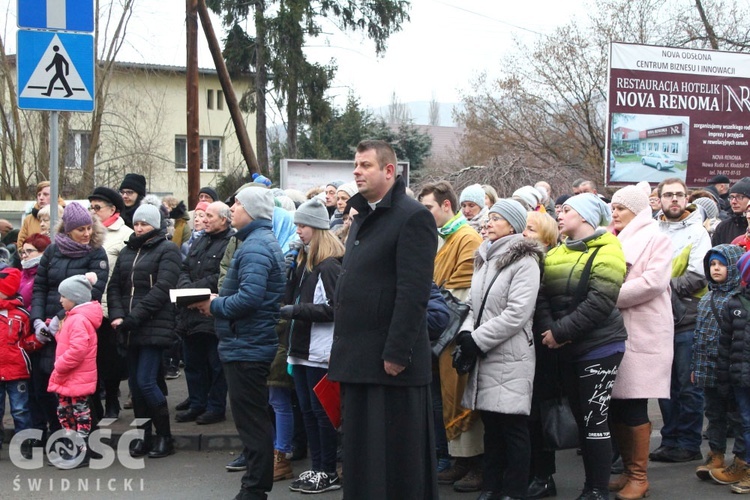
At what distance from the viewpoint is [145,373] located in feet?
23.1

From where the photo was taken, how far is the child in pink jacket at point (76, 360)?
22.3ft

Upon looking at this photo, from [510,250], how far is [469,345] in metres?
0.67

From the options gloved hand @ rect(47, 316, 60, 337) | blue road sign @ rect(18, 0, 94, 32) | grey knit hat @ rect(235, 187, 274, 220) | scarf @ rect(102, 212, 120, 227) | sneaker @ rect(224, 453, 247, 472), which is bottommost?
sneaker @ rect(224, 453, 247, 472)

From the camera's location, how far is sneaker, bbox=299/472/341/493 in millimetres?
6215

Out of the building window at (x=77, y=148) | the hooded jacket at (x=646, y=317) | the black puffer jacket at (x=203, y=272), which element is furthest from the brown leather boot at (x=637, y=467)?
the building window at (x=77, y=148)

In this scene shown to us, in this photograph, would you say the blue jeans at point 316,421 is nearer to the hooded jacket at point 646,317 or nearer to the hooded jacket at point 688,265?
the hooded jacket at point 646,317

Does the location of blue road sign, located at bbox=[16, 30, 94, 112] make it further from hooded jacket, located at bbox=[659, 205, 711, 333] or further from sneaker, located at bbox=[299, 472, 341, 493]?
hooded jacket, located at bbox=[659, 205, 711, 333]

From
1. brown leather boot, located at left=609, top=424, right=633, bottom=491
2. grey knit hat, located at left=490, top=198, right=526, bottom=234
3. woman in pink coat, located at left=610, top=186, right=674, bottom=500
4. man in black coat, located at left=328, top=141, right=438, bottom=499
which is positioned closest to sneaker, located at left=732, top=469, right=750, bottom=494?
woman in pink coat, located at left=610, top=186, right=674, bottom=500

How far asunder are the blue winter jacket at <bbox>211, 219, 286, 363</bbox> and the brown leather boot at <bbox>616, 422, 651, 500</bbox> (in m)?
2.52

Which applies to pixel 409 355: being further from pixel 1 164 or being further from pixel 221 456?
pixel 1 164

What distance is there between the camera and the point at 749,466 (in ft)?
20.0

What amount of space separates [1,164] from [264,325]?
21.5 meters

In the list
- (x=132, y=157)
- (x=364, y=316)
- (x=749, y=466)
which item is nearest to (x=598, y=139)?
(x=132, y=157)

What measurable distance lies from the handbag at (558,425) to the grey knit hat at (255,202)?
7.52 ft
